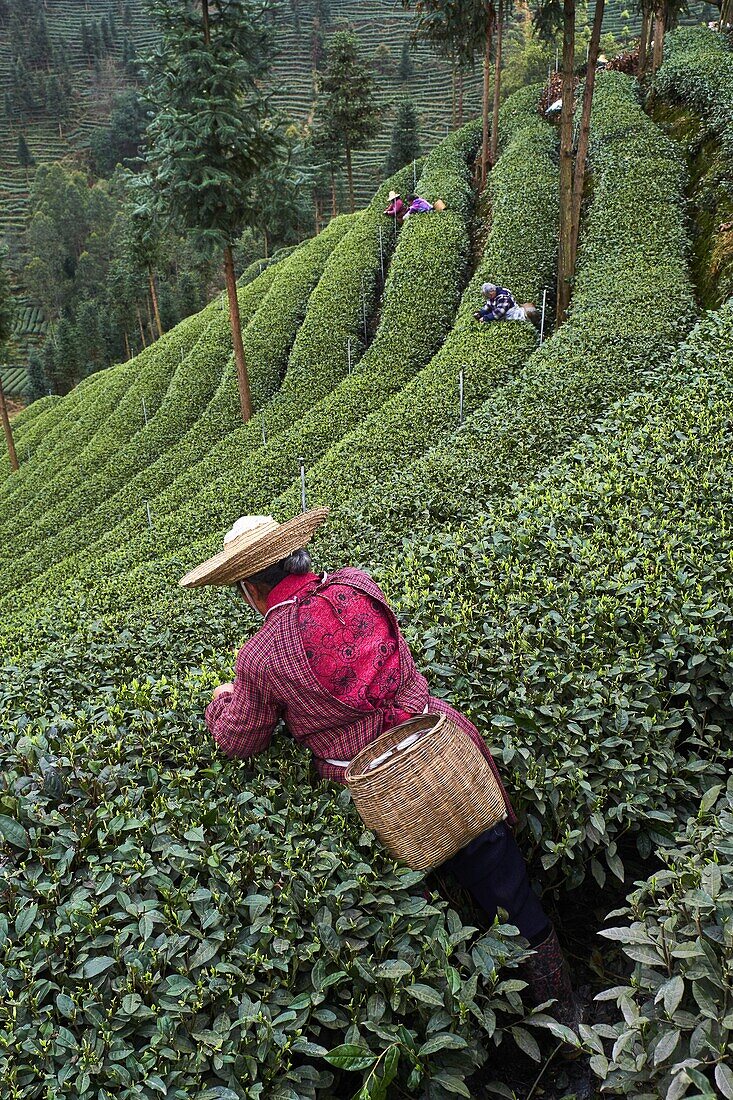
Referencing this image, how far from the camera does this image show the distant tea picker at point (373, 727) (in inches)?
94.3

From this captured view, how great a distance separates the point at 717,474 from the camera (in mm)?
4703

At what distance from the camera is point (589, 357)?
29.3 ft

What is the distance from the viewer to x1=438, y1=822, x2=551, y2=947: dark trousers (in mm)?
2533

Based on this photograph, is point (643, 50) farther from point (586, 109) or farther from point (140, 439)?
point (140, 439)

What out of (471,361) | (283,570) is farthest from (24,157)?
(283,570)

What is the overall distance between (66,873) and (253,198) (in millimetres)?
15656

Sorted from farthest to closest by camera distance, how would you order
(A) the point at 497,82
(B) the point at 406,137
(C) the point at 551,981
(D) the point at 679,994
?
(B) the point at 406,137 < (A) the point at 497,82 < (C) the point at 551,981 < (D) the point at 679,994

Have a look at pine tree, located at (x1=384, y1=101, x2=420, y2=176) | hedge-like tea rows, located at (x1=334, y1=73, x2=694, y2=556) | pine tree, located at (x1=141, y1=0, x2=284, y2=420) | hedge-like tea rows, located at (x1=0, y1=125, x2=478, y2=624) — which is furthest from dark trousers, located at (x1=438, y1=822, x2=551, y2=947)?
pine tree, located at (x1=384, y1=101, x2=420, y2=176)

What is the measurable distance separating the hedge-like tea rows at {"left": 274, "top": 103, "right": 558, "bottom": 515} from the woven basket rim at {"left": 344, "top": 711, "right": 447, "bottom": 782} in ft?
15.6

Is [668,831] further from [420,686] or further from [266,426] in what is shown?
[266,426]

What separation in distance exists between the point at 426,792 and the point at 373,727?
361 millimetres

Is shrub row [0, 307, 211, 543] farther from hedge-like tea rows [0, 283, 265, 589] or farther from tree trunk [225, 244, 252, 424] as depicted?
tree trunk [225, 244, 252, 424]

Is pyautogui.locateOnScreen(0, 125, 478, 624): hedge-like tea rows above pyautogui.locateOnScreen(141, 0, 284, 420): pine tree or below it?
below

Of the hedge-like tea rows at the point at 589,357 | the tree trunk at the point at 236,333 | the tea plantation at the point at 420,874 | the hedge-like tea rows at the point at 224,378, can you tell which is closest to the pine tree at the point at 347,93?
the hedge-like tea rows at the point at 224,378
